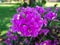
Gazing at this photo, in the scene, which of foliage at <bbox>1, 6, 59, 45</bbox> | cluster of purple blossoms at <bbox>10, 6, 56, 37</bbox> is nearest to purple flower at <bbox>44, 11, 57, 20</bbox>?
foliage at <bbox>1, 6, 59, 45</bbox>

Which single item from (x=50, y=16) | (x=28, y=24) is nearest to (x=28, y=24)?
(x=28, y=24)

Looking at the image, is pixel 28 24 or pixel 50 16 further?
pixel 50 16

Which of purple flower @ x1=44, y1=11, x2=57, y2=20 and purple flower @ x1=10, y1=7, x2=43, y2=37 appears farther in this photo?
purple flower @ x1=44, y1=11, x2=57, y2=20

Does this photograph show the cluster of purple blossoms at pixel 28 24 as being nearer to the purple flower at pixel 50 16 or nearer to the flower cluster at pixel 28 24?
the flower cluster at pixel 28 24

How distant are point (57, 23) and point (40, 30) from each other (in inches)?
11.1

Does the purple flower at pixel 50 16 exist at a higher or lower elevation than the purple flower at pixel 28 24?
lower

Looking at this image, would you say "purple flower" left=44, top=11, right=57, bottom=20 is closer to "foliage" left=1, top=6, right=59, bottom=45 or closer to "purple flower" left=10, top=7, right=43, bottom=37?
"foliage" left=1, top=6, right=59, bottom=45

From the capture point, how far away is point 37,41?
5.99 ft

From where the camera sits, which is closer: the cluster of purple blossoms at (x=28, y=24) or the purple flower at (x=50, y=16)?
the cluster of purple blossoms at (x=28, y=24)

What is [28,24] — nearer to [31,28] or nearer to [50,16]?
[31,28]

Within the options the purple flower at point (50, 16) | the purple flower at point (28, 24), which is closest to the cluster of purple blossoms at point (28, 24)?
the purple flower at point (28, 24)

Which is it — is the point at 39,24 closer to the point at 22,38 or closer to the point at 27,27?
the point at 27,27

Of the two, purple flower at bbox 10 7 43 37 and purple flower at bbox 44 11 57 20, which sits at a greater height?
purple flower at bbox 10 7 43 37

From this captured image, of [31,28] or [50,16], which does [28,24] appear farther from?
[50,16]
